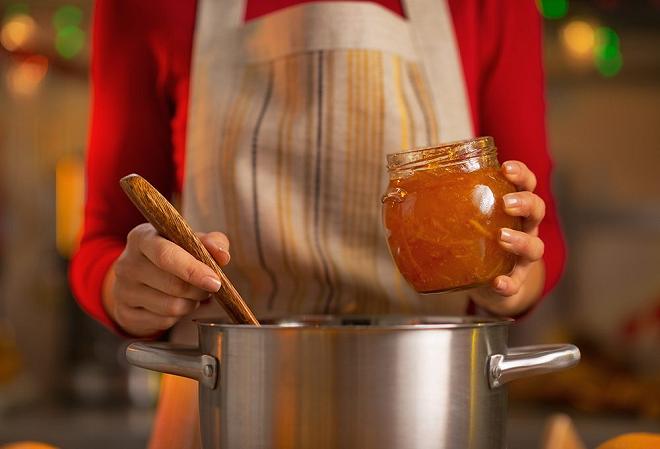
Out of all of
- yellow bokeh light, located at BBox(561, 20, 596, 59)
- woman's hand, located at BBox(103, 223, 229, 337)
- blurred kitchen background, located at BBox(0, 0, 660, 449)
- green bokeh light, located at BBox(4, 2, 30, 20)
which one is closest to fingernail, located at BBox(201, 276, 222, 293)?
woman's hand, located at BBox(103, 223, 229, 337)

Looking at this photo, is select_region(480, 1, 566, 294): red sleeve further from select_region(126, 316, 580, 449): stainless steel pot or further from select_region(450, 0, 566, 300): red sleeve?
select_region(126, 316, 580, 449): stainless steel pot

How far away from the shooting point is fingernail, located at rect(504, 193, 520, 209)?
713mm

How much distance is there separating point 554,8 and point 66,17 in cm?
158

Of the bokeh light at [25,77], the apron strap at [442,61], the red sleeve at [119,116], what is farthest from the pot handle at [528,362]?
the bokeh light at [25,77]

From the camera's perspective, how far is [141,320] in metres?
0.89

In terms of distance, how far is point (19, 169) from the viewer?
3271 mm

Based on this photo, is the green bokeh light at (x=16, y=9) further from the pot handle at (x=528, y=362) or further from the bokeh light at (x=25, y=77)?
the pot handle at (x=528, y=362)

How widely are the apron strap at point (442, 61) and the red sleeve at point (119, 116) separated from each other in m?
0.31

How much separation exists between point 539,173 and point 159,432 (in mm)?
518

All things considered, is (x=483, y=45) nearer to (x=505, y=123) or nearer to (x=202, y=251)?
(x=505, y=123)

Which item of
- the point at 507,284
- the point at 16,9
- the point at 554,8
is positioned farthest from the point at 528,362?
the point at 16,9

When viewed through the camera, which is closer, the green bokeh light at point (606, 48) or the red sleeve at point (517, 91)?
the red sleeve at point (517, 91)

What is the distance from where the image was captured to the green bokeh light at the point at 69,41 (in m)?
3.13

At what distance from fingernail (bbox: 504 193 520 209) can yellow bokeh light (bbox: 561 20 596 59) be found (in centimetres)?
213
